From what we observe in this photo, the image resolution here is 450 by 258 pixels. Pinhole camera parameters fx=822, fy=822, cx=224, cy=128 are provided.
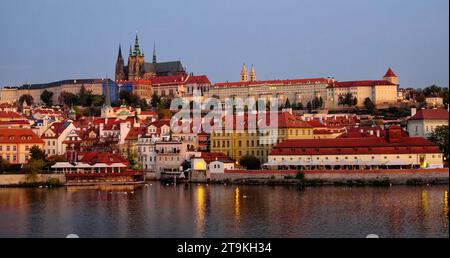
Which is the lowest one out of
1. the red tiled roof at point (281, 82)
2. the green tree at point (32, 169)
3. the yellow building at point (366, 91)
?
the green tree at point (32, 169)

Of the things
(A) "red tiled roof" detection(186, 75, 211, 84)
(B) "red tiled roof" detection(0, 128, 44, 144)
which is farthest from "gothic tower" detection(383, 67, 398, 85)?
(B) "red tiled roof" detection(0, 128, 44, 144)

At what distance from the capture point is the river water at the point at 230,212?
20188 millimetres

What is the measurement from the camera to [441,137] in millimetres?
38594

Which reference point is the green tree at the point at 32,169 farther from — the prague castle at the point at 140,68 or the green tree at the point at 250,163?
the prague castle at the point at 140,68

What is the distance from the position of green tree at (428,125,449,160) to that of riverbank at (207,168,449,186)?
13.1 feet

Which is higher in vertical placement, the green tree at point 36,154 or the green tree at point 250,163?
the green tree at point 36,154

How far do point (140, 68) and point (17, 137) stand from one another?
63.6 meters

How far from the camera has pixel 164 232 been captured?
20.2m

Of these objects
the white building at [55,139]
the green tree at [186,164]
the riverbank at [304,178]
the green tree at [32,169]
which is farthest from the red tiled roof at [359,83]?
the green tree at [32,169]

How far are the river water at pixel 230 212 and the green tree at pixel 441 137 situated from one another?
637cm

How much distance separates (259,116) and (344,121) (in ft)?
43.3

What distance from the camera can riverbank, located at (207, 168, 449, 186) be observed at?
108 feet
